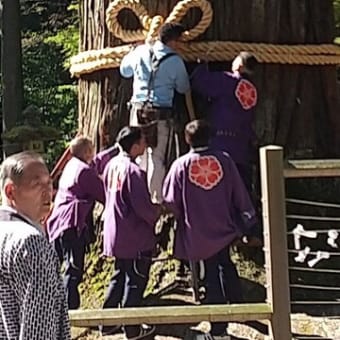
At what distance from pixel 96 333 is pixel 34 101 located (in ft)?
38.8

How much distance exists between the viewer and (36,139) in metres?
11.8

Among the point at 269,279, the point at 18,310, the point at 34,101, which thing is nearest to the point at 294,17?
the point at 269,279

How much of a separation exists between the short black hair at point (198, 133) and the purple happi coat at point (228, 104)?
476 millimetres

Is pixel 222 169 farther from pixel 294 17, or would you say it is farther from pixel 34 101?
pixel 34 101

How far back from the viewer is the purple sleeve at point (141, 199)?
→ 17.6 feet

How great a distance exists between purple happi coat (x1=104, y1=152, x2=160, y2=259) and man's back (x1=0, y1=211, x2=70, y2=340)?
94.3 inches

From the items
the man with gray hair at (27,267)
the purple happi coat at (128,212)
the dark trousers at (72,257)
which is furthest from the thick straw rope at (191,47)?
the man with gray hair at (27,267)

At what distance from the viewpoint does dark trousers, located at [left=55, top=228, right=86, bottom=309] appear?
5.88m

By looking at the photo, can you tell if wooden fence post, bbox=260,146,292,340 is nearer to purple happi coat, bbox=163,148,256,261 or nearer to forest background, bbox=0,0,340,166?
purple happi coat, bbox=163,148,256,261

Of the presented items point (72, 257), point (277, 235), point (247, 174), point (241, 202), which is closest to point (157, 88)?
point (247, 174)

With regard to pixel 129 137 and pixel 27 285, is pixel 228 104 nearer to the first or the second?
pixel 129 137

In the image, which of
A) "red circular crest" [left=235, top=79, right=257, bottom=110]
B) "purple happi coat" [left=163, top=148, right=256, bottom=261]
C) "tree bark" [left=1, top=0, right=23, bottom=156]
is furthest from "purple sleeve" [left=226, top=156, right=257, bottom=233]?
"tree bark" [left=1, top=0, right=23, bottom=156]

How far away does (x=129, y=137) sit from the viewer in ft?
17.9

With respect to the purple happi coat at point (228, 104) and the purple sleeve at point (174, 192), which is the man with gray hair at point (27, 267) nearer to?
the purple sleeve at point (174, 192)
